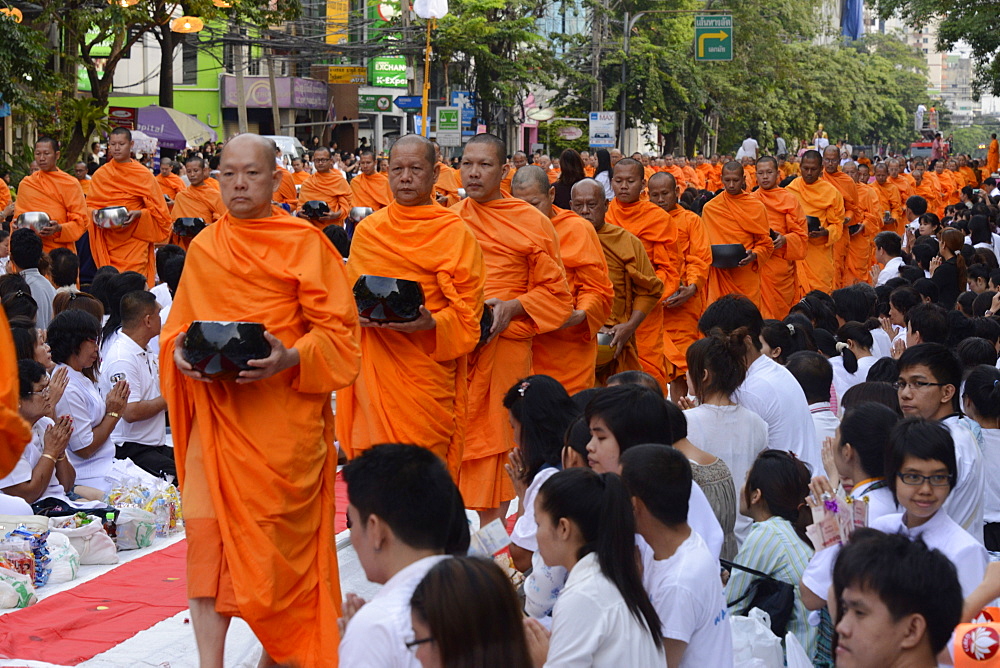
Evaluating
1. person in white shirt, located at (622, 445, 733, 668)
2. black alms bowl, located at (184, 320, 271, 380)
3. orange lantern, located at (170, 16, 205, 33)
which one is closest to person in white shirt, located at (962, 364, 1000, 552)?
person in white shirt, located at (622, 445, 733, 668)

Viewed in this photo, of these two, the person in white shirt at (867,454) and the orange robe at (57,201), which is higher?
the orange robe at (57,201)

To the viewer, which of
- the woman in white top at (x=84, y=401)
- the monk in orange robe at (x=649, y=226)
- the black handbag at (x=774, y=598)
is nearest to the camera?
the black handbag at (x=774, y=598)

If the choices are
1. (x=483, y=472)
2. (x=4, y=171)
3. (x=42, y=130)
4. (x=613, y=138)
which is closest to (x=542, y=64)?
(x=613, y=138)

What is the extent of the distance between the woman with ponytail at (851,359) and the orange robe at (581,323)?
1.30 metres

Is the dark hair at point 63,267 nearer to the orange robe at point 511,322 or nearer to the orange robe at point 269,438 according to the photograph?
the orange robe at point 511,322

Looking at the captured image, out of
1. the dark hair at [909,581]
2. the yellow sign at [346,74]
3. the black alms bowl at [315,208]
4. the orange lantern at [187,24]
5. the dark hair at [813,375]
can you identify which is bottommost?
the dark hair at [813,375]

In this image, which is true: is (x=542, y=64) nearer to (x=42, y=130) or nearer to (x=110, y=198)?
(x=42, y=130)

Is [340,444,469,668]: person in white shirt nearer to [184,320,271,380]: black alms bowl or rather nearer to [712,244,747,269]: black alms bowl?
[184,320,271,380]: black alms bowl

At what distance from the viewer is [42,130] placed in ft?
71.6

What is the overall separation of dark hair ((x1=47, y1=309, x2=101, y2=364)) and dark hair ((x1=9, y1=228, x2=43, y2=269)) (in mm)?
2691

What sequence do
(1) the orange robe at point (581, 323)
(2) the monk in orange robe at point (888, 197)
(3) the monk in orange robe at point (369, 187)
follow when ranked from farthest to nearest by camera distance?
(2) the monk in orange robe at point (888, 197) < (3) the monk in orange robe at point (369, 187) < (1) the orange robe at point (581, 323)

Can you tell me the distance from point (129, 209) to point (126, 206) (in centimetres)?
5

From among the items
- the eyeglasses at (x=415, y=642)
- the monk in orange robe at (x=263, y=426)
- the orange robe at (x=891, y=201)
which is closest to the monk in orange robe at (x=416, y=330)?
the monk in orange robe at (x=263, y=426)

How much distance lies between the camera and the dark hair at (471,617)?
8.69 ft
